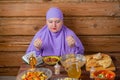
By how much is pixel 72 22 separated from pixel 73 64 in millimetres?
1219

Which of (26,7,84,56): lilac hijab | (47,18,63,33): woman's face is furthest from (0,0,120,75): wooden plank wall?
(47,18,63,33): woman's face

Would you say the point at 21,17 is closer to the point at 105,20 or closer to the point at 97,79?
the point at 105,20

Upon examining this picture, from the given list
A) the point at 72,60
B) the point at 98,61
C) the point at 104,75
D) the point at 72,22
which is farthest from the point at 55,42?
the point at 104,75

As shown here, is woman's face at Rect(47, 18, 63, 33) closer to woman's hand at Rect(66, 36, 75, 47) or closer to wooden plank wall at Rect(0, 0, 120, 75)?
woman's hand at Rect(66, 36, 75, 47)

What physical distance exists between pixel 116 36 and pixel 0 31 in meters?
1.55

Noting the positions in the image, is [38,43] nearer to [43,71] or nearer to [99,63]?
[43,71]

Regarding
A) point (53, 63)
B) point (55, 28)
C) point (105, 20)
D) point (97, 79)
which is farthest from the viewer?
point (105, 20)

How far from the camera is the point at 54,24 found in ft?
9.93

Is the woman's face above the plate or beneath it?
above

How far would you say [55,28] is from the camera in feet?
9.99

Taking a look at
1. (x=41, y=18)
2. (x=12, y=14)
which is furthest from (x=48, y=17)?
(x=12, y=14)

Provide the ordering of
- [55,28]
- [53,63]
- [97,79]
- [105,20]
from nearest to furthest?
1. [97,79]
2. [53,63]
3. [55,28]
4. [105,20]

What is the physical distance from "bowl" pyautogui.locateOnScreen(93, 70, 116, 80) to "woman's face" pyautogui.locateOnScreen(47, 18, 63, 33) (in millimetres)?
924

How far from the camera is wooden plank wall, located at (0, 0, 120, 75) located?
11.2 feet
